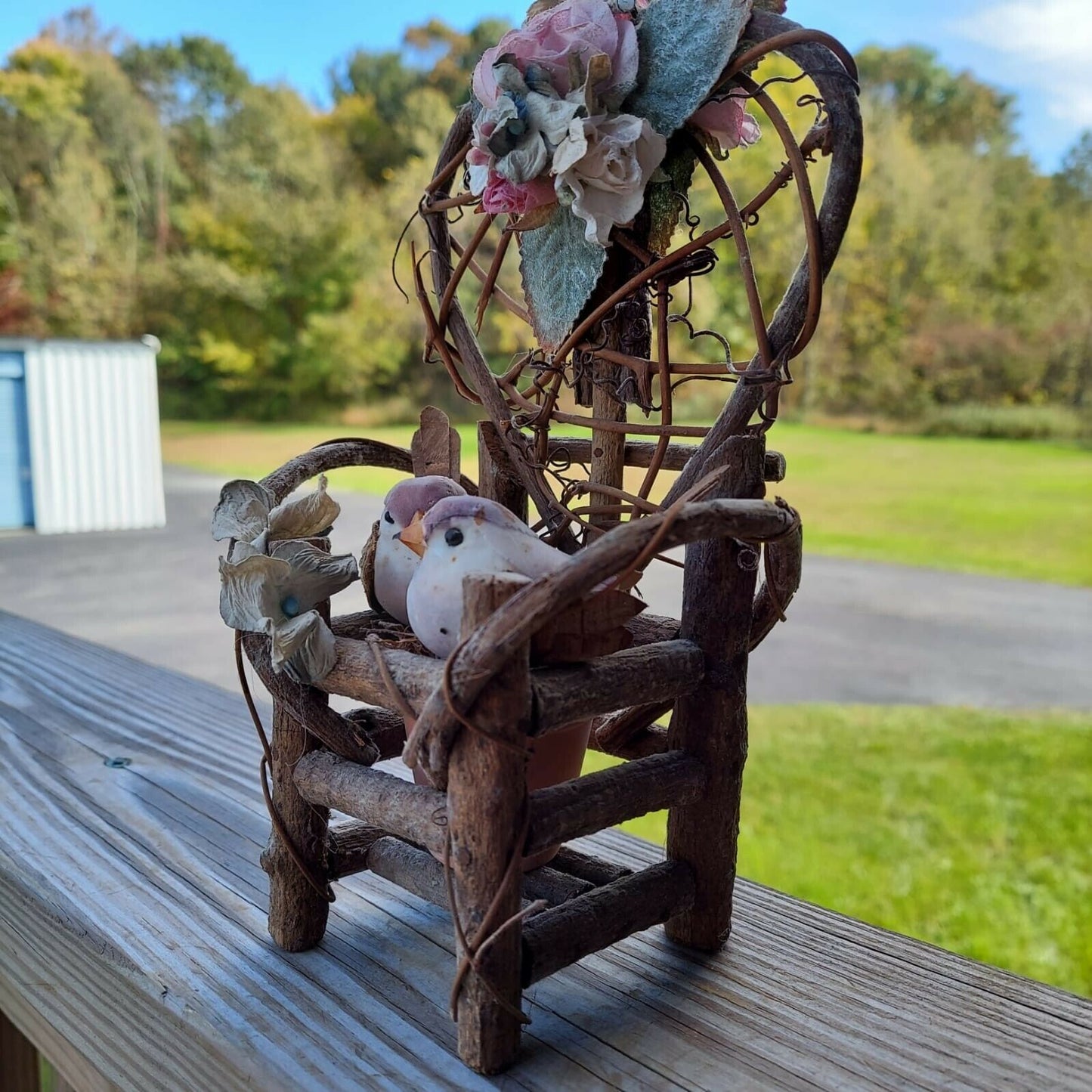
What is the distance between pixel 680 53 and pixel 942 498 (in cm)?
565

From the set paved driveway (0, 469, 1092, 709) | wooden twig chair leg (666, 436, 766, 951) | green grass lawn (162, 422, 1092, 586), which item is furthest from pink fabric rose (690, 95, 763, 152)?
green grass lawn (162, 422, 1092, 586)

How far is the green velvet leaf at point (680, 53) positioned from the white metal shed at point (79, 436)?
5605 mm

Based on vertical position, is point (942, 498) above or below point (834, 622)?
above

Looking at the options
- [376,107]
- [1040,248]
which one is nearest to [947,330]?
[1040,248]

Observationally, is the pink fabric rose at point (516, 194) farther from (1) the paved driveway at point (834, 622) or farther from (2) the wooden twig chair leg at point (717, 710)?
(1) the paved driveway at point (834, 622)

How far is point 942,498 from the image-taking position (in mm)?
5820

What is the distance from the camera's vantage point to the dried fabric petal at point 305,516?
0.60m

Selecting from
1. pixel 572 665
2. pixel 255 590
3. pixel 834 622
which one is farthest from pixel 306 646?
pixel 834 622

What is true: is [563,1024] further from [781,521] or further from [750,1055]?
[781,521]

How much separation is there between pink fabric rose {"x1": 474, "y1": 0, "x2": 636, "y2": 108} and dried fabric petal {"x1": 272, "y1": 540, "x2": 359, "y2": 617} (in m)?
0.28

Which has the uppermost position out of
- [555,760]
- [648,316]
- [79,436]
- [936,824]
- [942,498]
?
[648,316]

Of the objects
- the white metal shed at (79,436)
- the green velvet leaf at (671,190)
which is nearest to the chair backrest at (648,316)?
the green velvet leaf at (671,190)

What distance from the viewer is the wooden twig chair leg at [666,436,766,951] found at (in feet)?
1.96

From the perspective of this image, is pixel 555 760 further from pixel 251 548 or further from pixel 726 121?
pixel 726 121
